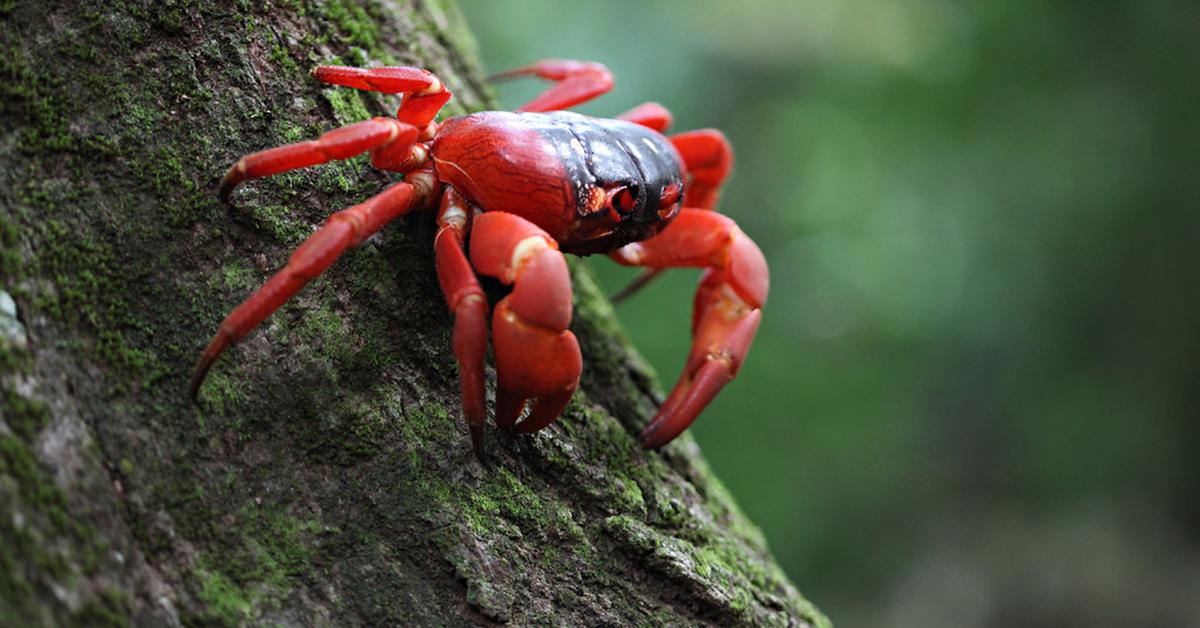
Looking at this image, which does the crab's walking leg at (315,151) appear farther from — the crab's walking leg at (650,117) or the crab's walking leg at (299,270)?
the crab's walking leg at (650,117)

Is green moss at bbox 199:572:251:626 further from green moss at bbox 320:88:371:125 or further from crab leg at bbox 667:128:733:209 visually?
crab leg at bbox 667:128:733:209

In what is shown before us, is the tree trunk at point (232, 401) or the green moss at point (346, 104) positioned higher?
the green moss at point (346, 104)

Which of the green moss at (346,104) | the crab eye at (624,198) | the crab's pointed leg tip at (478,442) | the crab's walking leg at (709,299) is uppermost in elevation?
the green moss at (346,104)

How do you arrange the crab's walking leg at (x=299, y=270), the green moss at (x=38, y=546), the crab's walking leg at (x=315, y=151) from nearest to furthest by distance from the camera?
the green moss at (x=38, y=546), the crab's walking leg at (x=299, y=270), the crab's walking leg at (x=315, y=151)

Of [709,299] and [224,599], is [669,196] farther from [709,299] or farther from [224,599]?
[224,599]

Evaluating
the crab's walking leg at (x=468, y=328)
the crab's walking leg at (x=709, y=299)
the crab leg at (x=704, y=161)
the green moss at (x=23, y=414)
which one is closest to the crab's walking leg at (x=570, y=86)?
the crab leg at (x=704, y=161)

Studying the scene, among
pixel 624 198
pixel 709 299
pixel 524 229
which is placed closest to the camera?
pixel 524 229

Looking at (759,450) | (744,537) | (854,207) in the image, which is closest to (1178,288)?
A: (854,207)

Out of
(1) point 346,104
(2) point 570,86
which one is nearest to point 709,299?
(2) point 570,86
